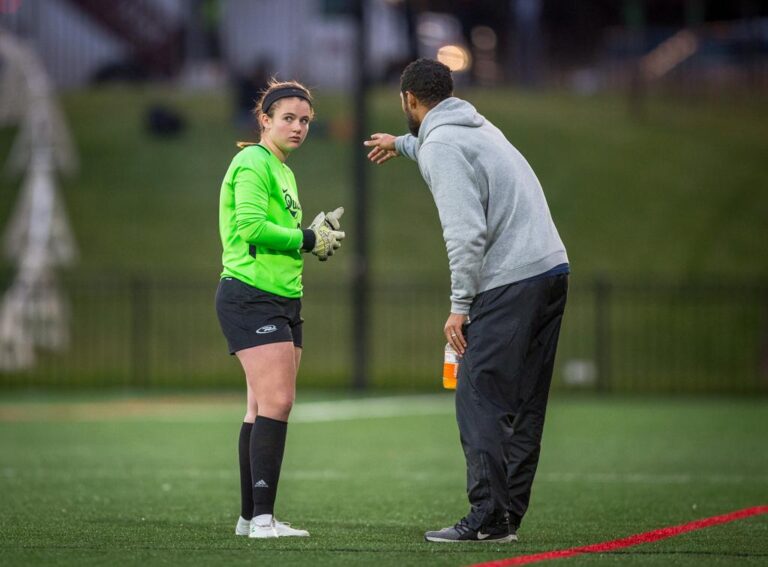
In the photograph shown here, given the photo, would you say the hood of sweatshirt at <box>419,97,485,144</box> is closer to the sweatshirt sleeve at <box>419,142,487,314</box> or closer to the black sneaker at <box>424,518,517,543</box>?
the sweatshirt sleeve at <box>419,142,487,314</box>

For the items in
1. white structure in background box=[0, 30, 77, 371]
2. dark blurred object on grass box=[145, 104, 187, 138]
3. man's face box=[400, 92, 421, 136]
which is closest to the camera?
man's face box=[400, 92, 421, 136]

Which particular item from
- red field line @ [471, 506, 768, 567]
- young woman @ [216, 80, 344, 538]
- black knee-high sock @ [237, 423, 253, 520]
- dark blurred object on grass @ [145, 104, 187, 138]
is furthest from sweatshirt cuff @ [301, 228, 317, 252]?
dark blurred object on grass @ [145, 104, 187, 138]

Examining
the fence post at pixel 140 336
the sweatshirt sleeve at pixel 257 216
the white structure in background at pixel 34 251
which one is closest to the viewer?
the sweatshirt sleeve at pixel 257 216

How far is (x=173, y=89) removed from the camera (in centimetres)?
2612

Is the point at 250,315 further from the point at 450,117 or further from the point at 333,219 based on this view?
the point at 450,117

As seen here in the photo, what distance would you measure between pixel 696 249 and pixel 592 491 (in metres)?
13.9

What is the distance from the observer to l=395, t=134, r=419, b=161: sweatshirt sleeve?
225 inches

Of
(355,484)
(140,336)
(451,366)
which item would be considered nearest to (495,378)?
(451,366)

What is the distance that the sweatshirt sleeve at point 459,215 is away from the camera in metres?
5.17

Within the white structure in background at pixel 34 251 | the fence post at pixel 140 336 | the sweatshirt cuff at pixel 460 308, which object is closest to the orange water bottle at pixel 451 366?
the sweatshirt cuff at pixel 460 308

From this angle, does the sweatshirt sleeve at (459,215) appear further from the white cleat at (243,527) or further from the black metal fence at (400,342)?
the black metal fence at (400,342)

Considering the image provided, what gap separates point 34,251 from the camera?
1803cm

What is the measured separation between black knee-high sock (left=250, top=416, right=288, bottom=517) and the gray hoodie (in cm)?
94

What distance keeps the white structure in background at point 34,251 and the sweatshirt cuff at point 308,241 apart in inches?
486
